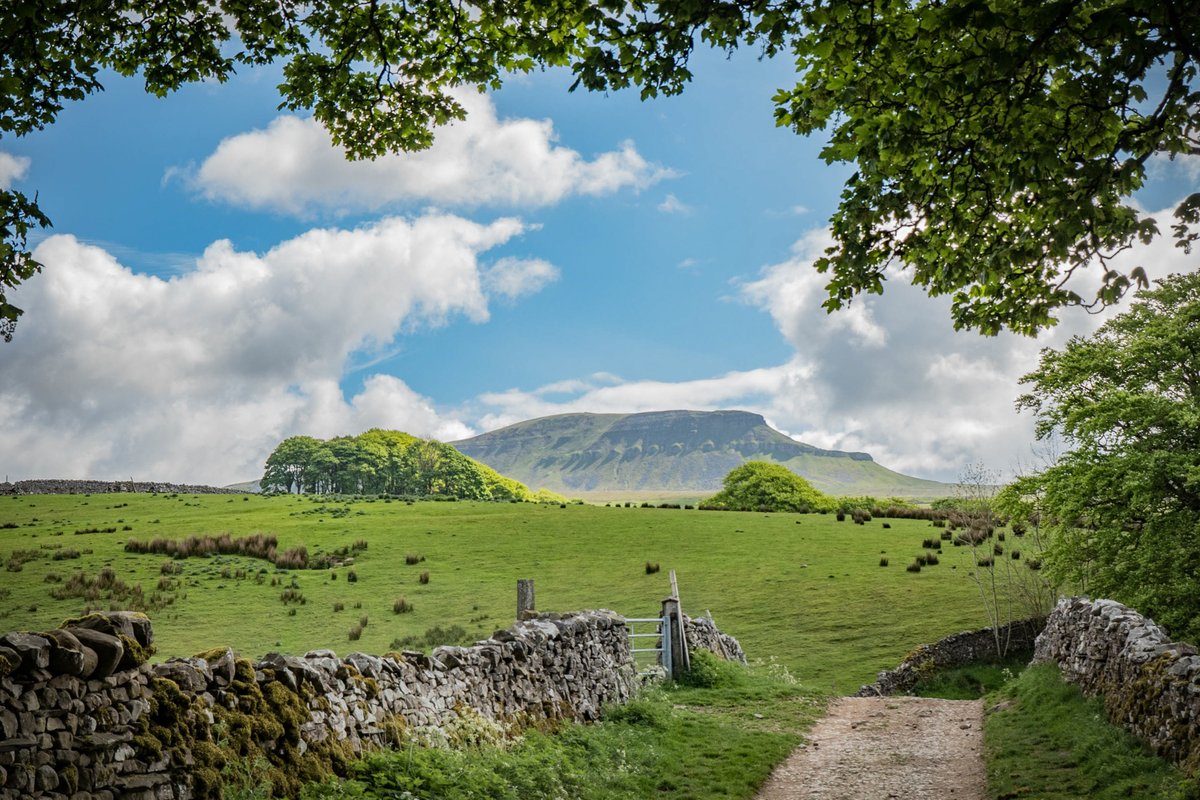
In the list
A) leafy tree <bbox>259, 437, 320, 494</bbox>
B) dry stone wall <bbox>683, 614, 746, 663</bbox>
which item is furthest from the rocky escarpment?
dry stone wall <bbox>683, 614, 746, 663</bbox>

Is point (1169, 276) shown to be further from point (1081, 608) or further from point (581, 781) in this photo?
point (581, 781)

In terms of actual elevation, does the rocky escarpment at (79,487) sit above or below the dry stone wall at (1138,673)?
above

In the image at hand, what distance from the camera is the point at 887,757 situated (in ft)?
37.6

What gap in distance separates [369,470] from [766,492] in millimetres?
53607

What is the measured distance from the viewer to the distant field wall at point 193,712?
188 inches

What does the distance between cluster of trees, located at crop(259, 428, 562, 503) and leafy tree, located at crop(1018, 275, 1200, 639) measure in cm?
8342

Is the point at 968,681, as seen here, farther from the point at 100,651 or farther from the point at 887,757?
the point at 100,651

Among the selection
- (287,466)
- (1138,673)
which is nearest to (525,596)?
(1138,673)

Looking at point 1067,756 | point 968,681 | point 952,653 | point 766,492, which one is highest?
point 766,492

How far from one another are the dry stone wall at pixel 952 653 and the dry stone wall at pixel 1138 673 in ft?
23.1

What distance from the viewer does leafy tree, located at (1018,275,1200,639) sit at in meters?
19.5

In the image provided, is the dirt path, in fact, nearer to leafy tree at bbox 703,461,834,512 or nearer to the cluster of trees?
leafy tree at bbox 703,461,834,512

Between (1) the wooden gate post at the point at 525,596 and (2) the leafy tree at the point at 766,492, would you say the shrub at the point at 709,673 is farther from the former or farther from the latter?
(2) the leafy tree at the point at 766,492

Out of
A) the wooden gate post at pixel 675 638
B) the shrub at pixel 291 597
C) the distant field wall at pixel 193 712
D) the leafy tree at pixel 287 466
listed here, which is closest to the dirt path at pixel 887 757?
the wooden gate post at pixel 675 638
